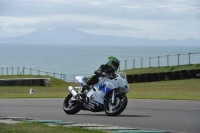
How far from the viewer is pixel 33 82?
46.6 metres

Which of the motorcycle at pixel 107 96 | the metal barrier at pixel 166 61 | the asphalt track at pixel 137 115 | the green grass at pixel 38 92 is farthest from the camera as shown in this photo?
the metal barrier at pixel 166 61

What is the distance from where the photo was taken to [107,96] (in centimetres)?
1522

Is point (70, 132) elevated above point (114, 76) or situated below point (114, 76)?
below

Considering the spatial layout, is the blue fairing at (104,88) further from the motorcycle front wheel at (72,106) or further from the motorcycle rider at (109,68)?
the motorcycle front wheel at (72,106)

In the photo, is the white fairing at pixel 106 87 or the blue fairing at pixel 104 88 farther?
the blue fairing at pixel 104 88

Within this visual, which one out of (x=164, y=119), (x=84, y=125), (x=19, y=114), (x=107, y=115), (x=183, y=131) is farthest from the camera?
(x=19, y=114)

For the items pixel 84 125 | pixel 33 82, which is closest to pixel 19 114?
pixel 84 125

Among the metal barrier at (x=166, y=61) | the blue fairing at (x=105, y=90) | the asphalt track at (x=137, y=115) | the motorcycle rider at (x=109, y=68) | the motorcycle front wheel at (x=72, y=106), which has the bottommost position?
the asphalt track at (x=137, y=115)

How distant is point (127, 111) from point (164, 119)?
8.58 feet

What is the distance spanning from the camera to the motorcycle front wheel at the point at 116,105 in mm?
14702

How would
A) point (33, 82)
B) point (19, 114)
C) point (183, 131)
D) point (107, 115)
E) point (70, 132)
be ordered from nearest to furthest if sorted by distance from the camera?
point (70, 132), point (183, 131), point (107, 115), point (19, 114), point (33, 82)

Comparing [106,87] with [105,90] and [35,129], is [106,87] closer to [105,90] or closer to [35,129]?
[105,90]

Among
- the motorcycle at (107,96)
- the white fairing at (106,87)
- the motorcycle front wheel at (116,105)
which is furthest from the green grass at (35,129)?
the white fairing at (106,87)

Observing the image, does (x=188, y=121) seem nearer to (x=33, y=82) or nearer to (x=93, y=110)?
(x=93, y=110)
